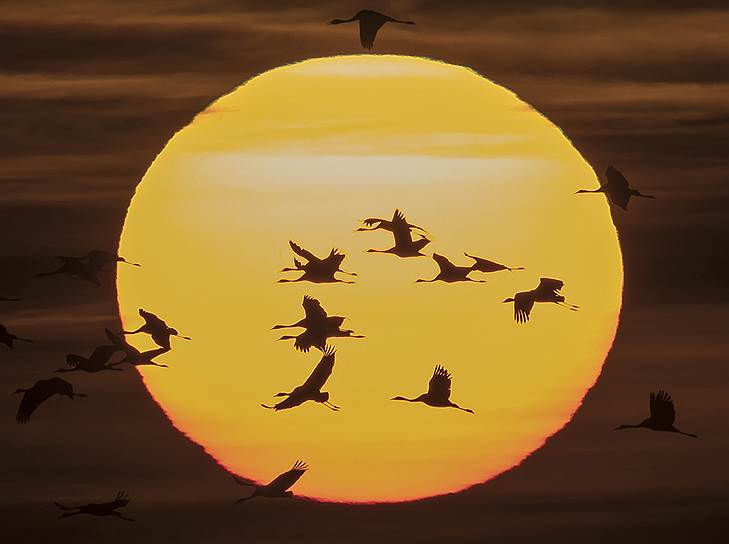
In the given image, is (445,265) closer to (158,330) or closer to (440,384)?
(440,384)

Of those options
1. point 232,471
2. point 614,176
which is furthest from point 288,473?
point 614,176

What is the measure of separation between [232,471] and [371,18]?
16311 mm

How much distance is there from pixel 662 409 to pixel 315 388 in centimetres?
668

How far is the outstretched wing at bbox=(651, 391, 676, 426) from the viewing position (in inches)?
1845

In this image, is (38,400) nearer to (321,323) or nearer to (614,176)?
(321,323)

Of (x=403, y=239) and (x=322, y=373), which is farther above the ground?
(x=403, y=239)

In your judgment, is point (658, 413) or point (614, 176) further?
point (658, 413)

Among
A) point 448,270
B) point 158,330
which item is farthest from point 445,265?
point 158,330

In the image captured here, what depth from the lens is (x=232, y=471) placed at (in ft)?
187

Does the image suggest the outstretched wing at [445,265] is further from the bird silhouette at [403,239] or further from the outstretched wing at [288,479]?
the outstretched wing at [288,479]

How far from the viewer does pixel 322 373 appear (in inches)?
1890

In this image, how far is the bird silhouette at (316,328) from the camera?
45906mm

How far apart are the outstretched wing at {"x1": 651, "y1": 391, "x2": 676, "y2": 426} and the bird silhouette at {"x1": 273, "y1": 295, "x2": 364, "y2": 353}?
5.93m

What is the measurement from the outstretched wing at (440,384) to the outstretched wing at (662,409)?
430 centimetres
